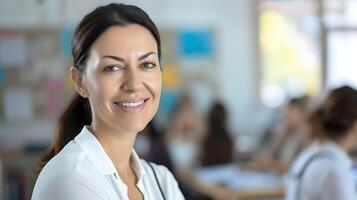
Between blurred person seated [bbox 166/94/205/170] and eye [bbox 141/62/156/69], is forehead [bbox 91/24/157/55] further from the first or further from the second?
blurred person seated [bbox 166/94/205/170]

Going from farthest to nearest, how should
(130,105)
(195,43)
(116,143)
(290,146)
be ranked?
(195,43), (290,146), (116,143), (130,105)

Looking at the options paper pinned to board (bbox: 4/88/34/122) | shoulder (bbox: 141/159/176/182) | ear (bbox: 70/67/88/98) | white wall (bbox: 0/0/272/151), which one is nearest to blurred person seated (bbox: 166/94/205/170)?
white wall (bbox: 0/0/272/151)

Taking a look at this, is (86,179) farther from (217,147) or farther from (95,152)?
(217,147)

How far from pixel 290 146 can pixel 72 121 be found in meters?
3.20

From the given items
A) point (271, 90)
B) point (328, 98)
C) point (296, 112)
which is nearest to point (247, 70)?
point (271, 90)

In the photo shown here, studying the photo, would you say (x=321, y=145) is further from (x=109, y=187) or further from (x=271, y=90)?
(x=271, y=90)

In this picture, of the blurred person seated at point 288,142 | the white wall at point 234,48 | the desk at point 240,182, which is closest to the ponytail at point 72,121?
the desk at point 240,182

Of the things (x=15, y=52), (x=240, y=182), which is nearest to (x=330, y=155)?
(x=240, y=182)

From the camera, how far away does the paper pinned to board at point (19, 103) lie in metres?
5.34

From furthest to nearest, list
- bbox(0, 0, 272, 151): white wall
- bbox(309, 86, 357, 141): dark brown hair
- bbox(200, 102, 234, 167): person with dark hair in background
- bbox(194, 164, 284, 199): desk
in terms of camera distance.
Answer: bbox(0, 0, 272, 151): white wall, bbox(200, 102, 234, 167): person with dark hair in background, bbox(194, 164, 284, 199): desk, bbox(309, 86, 357, 141): dark brown hair

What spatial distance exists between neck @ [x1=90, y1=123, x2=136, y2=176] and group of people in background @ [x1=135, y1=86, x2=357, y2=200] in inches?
44.0

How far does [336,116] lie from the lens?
8.16 ft

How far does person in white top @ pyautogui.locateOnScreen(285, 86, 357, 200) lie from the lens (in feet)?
7.58

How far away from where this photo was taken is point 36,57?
5562mm
